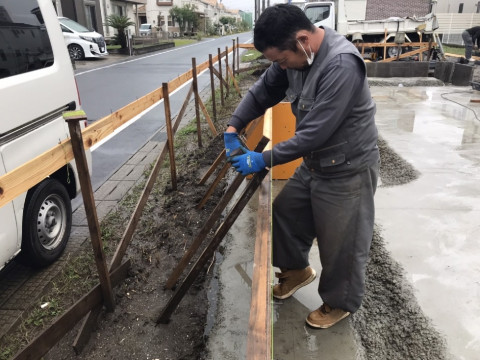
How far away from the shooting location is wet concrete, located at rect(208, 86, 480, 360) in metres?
2.38

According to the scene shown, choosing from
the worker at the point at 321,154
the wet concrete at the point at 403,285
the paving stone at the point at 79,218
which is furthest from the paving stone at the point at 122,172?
the worker at the point at 321,154

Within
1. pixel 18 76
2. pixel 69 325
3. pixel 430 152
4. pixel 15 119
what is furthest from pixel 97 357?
pixel 430 152

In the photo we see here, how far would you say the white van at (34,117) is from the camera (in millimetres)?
2461

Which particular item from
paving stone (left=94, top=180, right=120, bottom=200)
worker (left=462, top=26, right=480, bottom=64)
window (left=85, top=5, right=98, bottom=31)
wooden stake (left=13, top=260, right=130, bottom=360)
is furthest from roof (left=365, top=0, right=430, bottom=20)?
window (left=85, top=5, right=98, bottom=31)

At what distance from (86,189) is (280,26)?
135 centimetres

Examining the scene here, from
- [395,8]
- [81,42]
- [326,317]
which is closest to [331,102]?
[326,317]

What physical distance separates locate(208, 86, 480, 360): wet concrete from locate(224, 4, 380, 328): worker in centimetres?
17

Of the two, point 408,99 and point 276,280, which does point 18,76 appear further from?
point 408,99

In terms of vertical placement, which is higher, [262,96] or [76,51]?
[262,96]

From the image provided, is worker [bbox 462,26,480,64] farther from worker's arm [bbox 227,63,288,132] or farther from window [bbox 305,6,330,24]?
worker's arm [bbox 227,63,288,132]

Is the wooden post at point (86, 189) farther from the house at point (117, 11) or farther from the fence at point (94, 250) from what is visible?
the house at point (117, 11)

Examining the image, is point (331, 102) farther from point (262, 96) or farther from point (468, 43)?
point (468, 43)

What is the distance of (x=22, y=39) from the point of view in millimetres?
2725

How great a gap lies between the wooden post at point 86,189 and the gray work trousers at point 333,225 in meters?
1.09
